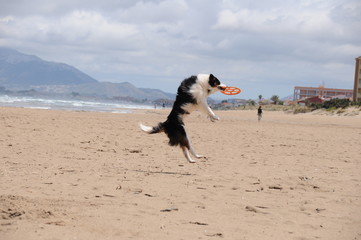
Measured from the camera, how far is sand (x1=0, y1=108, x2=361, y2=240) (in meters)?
4.47

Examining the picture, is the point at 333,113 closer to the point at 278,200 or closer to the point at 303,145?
the point at 303,145

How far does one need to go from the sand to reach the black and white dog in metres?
0.67

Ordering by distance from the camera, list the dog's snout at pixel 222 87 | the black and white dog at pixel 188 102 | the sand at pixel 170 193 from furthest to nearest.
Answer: the dog's snout at pixel 222 87 → the black and white dog at pixel 188 102 → the sand at pixel 170 193

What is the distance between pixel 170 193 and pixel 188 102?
9.51ft

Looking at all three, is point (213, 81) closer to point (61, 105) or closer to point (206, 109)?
point (206, 109)

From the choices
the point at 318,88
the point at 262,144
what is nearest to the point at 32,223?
the point at 262,144

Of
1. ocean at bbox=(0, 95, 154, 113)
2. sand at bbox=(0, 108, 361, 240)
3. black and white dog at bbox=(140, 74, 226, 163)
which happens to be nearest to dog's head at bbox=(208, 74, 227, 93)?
black and white dog at bbox=(140, 74, 226, 163)

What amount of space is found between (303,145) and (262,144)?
4.46 ft

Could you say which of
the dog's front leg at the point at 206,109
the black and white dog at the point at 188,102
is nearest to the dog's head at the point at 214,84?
the black and white dog at the point at 188,102

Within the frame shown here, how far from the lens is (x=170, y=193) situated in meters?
6.13

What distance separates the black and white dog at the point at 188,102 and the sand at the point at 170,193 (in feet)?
2.19

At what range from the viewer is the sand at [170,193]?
14.7 feet

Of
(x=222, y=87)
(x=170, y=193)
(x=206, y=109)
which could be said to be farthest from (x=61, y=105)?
(x=170, y=193)

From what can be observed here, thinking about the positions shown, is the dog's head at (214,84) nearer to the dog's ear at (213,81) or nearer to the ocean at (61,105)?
the dog's ear at (213,81)
